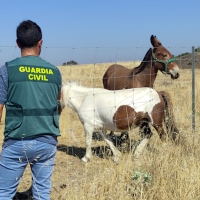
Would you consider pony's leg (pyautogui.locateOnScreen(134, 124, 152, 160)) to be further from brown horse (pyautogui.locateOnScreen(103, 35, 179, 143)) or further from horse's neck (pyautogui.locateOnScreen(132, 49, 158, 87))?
horse's neck (pyautogui.locateOnScreen(132, 49, 158, 87))

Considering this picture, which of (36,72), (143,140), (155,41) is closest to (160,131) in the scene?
(143,140)

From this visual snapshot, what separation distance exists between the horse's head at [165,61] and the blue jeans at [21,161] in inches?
165

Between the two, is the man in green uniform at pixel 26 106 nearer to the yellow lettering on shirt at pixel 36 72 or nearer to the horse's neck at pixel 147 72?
the yellow lettering on shirt at pixel 36 72

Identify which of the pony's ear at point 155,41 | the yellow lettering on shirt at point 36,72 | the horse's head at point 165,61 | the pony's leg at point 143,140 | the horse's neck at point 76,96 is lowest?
the pony's leg at point 143,140

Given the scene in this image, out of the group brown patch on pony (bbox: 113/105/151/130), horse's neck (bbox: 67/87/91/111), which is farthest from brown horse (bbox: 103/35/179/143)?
brown patch on pony (bbox: 113/105/151/130)

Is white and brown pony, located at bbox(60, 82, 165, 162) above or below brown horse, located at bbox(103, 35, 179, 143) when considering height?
below

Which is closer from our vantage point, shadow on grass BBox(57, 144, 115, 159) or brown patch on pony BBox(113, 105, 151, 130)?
brown patch on pony BBox(113, 105, 151, 130)

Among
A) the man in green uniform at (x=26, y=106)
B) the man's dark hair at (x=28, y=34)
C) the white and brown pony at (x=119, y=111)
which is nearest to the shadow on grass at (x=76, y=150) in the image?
the white and brown pony at (x=119, y=111)

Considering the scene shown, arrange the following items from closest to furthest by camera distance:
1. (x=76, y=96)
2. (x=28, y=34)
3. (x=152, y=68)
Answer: (x=28, y=34) → (x=76, y=96) → (x=152, y=68)

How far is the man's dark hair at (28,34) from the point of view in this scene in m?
2.49

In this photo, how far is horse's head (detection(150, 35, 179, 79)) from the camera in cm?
642

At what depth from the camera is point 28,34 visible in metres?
2.48

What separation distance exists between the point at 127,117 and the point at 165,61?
171 cm

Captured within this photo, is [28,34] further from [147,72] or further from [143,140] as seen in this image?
[147,72]
